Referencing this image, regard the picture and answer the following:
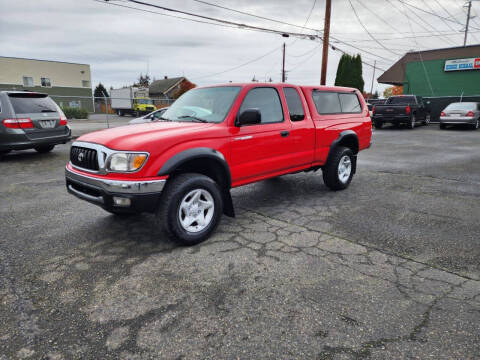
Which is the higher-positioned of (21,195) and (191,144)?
(191,144)

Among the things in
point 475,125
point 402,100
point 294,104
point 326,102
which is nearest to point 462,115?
point 475,125

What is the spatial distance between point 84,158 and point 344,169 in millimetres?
4455

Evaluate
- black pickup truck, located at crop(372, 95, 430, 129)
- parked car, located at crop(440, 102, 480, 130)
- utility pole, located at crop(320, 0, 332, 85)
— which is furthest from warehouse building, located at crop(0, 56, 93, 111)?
parked car, located at crop(440, 102, 480, 130)

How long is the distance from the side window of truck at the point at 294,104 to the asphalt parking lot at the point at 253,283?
54.7 inches

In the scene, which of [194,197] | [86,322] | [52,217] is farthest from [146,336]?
[52,217]

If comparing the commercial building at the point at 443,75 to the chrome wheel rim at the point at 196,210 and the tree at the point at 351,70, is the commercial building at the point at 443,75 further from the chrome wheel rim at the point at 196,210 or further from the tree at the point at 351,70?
the chrome wheel rim at the point at 196,210

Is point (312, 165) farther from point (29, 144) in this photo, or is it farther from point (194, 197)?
point (29, 144)

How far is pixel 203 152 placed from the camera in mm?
3713

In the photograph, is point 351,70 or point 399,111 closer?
point 399,111

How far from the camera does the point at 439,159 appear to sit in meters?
9.48

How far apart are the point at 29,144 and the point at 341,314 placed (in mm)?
8700

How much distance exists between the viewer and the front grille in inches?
141

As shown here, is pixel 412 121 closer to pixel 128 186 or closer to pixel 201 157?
pixel 201 157

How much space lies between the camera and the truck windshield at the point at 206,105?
4.24m
